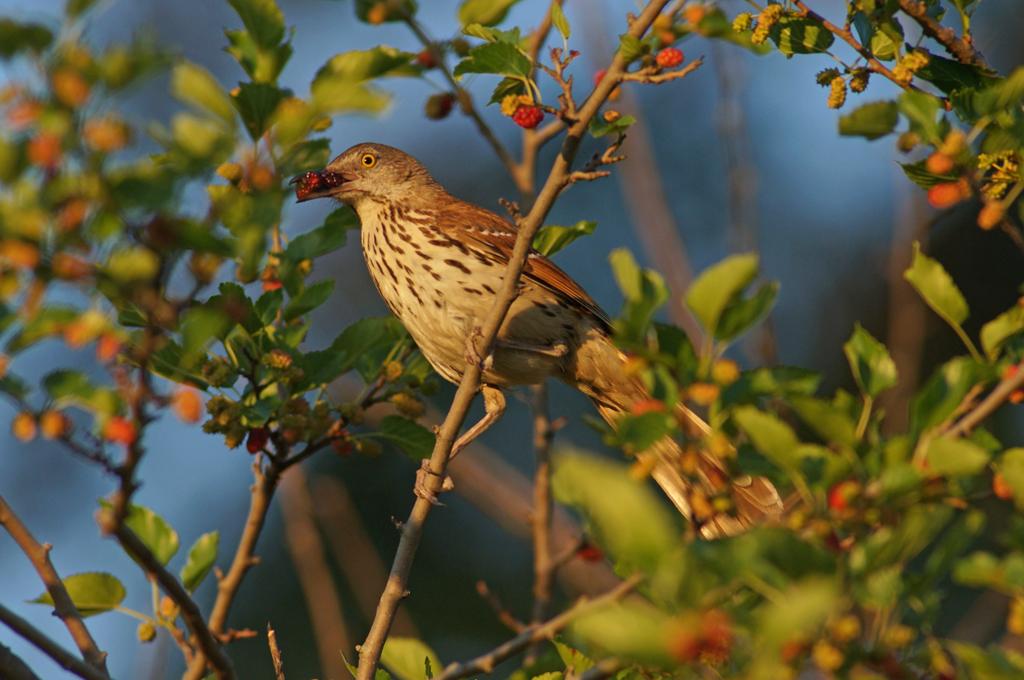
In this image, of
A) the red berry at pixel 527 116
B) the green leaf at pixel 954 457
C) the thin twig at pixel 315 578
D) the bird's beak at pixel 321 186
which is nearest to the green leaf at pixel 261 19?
the red berry at pixel 527 116

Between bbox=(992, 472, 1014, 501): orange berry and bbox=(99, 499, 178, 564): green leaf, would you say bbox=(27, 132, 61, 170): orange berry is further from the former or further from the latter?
bbox=(99, 499, 178, 564): green leaf

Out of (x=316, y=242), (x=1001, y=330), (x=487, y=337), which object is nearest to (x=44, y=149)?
(x=316, y=242)

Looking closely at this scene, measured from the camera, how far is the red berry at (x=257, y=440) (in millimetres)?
2900

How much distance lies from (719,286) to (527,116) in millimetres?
1319

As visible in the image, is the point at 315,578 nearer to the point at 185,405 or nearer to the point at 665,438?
the point at 665,438

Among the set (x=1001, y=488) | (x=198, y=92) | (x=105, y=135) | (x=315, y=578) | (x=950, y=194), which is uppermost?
(x=198, y=92)

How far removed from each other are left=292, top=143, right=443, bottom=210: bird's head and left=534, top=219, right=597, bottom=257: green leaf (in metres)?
1.54

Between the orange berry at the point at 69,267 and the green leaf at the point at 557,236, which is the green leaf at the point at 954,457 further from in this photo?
the green leaf at the point at 557,236

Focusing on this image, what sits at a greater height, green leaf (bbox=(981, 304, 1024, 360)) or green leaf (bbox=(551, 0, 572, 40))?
green leaf (bbox=(551, 0, 572, 40))

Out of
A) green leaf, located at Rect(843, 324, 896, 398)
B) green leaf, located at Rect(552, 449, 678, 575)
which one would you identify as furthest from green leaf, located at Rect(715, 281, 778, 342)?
green leaf, located at Rect(552, 449, 678, 575)

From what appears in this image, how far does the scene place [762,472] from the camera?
1.90 m

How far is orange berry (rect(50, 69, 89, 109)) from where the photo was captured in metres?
1.46

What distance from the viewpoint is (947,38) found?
2.67 metres

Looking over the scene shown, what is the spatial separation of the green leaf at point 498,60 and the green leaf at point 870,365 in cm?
98
